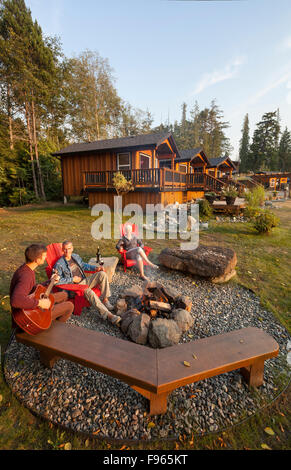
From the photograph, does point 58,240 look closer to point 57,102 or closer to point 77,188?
point 77,188

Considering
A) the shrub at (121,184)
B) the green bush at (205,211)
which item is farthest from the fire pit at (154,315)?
the shrub at (121,184)

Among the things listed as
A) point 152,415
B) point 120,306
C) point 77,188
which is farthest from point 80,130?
point 152,415

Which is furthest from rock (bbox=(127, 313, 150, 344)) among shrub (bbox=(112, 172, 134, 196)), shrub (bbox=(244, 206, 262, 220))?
shrub (bbox=(112, 172, 134, 196))

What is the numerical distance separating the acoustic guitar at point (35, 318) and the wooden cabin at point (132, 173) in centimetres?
942

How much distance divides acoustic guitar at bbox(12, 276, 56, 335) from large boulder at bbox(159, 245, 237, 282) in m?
3.00

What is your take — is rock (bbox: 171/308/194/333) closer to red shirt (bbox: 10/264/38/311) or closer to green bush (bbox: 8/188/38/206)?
red shirt (bbox: 10/264/38/311)

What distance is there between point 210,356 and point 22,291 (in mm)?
1818

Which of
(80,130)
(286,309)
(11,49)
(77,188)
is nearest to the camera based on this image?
(286,309)

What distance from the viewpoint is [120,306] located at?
129 inches

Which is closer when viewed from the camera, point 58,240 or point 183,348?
point 183,348

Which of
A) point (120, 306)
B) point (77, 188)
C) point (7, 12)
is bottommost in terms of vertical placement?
point (120, 306)

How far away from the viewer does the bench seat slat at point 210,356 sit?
66.8 inches

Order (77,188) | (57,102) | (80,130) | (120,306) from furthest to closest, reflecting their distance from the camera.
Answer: (80,130) < (57,102) < (77,188) < (120,306)

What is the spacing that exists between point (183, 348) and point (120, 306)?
4.90 ft
